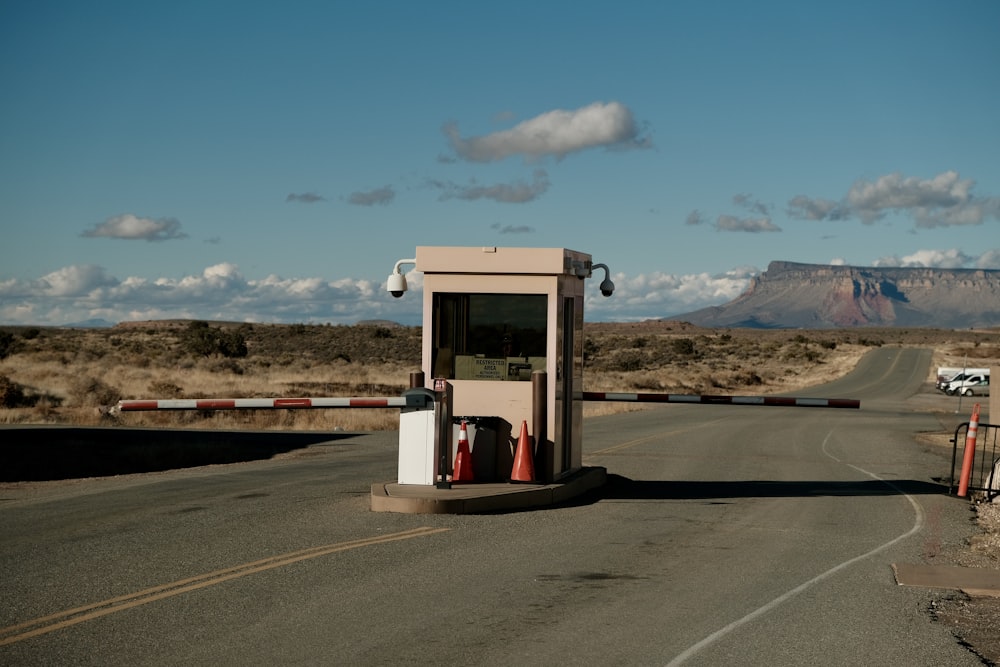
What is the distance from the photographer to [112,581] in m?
9.73

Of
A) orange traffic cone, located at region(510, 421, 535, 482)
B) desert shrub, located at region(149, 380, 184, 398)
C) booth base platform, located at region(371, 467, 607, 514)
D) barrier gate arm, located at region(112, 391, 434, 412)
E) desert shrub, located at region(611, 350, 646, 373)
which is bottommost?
booth base platform, located at region(371, 467, 607, 514)

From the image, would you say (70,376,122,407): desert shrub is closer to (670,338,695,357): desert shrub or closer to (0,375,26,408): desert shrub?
(0,375,26,408): desert shrub

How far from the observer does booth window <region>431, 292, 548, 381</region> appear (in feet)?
49.7

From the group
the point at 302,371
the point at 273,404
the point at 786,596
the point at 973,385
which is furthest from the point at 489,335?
the point at 973,385

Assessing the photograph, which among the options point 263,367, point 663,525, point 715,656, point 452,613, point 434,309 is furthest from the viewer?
point 263,367

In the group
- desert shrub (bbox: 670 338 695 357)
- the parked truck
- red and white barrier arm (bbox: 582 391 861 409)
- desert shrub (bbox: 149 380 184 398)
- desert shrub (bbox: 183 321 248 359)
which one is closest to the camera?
red and white barrier arm (bbox: 582 391 861 409)

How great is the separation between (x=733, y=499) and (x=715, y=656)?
8848 mm

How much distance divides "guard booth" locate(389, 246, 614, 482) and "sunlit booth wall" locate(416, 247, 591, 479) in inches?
0.5

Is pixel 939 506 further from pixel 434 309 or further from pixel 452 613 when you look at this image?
pixel 452 613

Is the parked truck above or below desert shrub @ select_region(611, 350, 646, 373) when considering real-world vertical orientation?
below

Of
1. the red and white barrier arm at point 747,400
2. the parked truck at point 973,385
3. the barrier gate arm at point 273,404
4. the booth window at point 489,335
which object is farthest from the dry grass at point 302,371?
the booth window at point 489,335

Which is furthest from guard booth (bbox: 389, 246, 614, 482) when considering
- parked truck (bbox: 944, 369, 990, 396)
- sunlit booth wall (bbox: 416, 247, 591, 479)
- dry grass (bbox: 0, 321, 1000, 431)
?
parked truck (bbox: 944, 369, 990, 396)

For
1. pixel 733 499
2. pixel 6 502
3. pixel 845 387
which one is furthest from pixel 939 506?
pixel 845 387

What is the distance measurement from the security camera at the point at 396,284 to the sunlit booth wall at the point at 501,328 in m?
0.52
